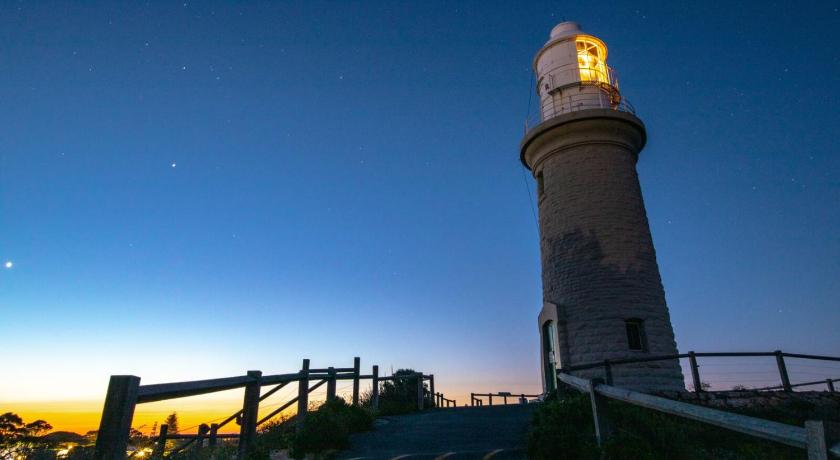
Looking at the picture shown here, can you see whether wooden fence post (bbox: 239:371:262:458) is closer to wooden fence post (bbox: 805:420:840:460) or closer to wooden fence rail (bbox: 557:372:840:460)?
wooden fence rail (bbox: 557:372:840:460)

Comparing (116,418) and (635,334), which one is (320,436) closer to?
(116,418)

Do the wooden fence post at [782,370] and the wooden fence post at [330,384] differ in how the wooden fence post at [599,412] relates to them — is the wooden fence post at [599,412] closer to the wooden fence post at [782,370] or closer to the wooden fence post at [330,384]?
the wooden fence post at [330,384]

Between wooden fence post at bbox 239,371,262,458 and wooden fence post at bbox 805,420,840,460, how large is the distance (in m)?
5.48

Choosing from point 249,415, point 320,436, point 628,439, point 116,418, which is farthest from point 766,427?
point 320,436

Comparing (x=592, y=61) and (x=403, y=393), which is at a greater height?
(x=592, y=61)

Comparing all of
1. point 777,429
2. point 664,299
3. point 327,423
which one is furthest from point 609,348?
point 777,429

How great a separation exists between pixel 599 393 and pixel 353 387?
798 centimetres

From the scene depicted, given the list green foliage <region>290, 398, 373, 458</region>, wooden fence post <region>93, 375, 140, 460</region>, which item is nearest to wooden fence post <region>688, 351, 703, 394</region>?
green foliage <region>290, 398, 373, 458</region>

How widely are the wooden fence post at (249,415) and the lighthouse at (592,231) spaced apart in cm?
855

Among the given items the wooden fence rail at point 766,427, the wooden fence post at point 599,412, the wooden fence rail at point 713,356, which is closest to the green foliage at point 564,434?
the wooden fence post at point 599,412

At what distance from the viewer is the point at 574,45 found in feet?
53.4

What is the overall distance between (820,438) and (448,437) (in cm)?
639

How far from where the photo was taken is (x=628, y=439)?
17.6ft

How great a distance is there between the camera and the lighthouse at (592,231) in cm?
1212
